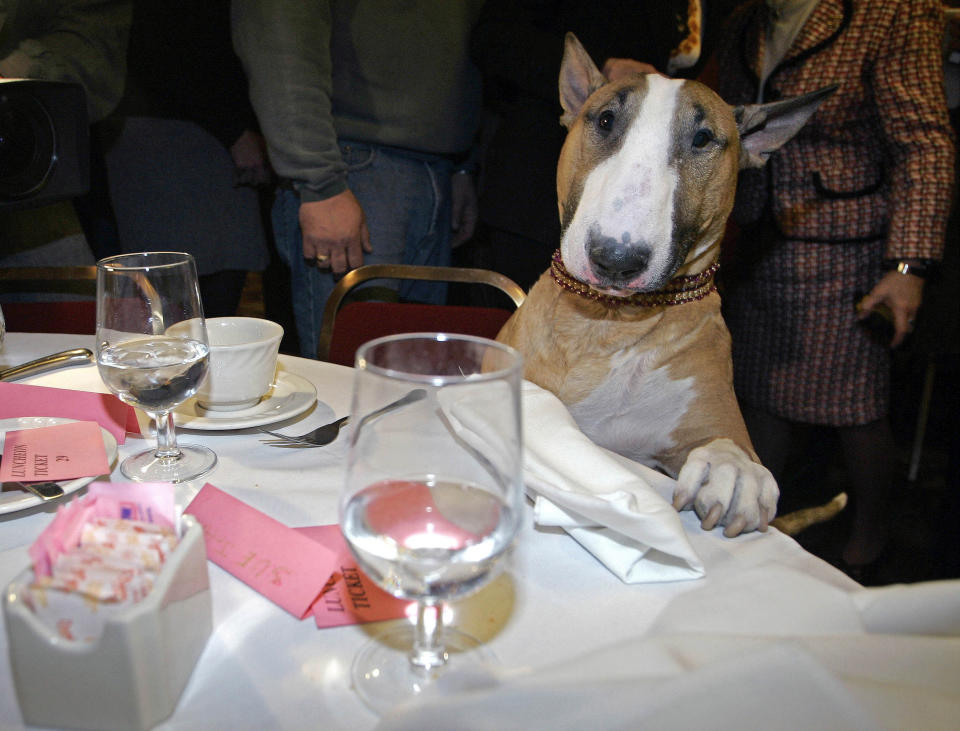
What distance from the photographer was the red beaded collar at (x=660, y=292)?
112 centimetres

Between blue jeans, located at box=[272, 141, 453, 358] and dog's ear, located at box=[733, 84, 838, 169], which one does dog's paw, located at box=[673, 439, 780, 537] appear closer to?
dog's ear, located at box=[733, 84, 838, 169]

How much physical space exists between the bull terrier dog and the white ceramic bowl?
0.43 meters

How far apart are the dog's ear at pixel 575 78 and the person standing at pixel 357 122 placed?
704 millimetres

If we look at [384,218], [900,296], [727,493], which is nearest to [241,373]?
[727,493]

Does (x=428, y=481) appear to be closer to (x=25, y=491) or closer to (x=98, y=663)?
(x=98, y=663)

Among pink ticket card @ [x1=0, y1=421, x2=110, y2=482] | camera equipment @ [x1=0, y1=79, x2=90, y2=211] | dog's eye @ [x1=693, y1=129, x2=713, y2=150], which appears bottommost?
pink ticket card @ [x1=0, y1=421, x2=110, y2=482]

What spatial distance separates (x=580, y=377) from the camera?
118 centimetres

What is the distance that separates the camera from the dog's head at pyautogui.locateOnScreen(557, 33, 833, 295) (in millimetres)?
959

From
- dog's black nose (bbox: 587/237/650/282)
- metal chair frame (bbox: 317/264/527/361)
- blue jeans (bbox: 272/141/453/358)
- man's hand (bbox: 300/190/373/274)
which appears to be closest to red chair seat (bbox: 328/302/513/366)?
metal chair frame (bbox: 317/264/527/361)

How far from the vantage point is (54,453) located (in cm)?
71

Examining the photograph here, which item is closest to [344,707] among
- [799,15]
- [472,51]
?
[472,51]

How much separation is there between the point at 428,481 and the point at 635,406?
75cm

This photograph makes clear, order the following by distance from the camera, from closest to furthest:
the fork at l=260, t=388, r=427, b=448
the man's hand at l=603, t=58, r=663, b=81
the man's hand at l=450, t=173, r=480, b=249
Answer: the fork at l=260, t=388, r=427, b=448 < the man's hand at l=603, t=58, r=663, b=81 < the man's hand at l=450, t=173, r=480, b=249

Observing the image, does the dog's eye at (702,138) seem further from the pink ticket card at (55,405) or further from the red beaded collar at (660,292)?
the pink ticket card at (55,405)
